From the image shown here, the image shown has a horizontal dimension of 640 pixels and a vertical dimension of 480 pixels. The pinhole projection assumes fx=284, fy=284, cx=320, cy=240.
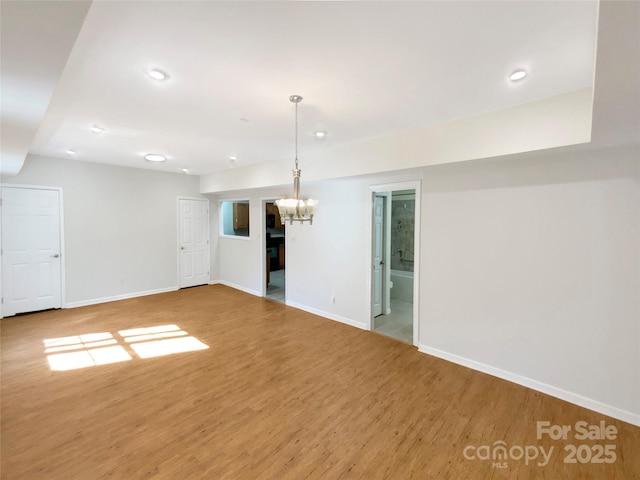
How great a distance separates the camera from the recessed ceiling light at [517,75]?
6.66ft

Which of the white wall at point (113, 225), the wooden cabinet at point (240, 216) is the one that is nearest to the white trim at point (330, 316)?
the white wall at point (113, 225)

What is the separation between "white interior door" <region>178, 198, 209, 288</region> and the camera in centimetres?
688

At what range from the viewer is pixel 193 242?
7086mm

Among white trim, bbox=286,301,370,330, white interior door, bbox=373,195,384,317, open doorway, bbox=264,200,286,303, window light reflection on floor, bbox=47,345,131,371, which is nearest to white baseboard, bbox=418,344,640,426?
white trim, bbox=286,301,370,330

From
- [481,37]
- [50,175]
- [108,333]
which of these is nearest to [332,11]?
[481,37]

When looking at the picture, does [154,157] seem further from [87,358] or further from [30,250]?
[87,358]

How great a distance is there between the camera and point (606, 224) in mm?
2555

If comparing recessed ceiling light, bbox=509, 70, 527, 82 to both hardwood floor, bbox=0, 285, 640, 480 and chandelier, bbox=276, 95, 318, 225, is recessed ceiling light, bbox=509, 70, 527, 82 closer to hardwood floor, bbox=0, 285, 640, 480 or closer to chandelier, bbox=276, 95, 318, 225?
chandelier, bbox=276, 95, 318, 225

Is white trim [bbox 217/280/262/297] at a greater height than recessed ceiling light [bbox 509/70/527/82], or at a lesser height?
lesser

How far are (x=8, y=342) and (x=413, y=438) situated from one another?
5.27m

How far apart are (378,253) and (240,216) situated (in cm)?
488

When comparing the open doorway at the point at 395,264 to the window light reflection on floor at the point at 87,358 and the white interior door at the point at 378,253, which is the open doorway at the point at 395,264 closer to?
the white interior door at the point at 378,253

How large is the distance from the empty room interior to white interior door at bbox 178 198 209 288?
206 centimetres

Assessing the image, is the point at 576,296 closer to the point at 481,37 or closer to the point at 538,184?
the point at 538,184
